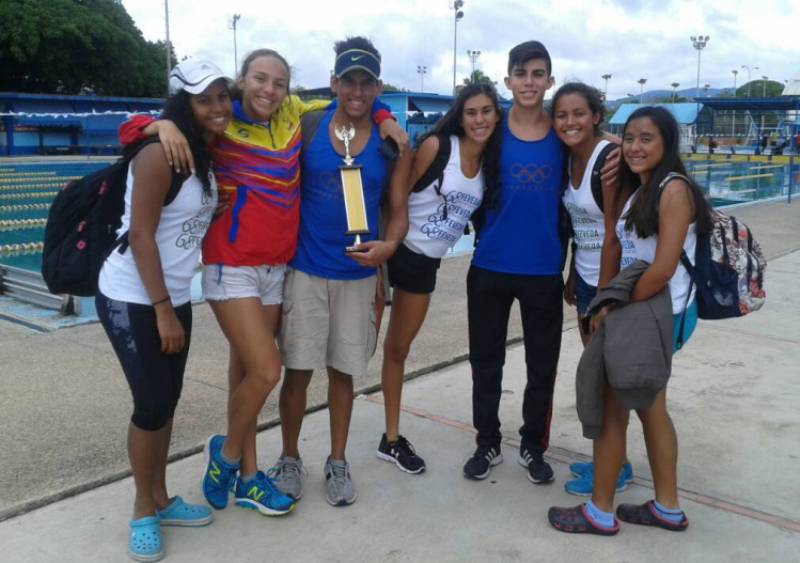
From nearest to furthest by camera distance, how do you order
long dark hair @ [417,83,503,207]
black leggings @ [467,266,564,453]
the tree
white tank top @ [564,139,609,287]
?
white tank top @ [564,139,609,287]
long dark hair @ [417,83,503,207]
black leggings @ [467,266,564,453]
the tree

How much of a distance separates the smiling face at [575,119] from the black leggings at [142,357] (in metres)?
1.85

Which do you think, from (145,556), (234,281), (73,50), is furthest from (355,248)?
(73,50)

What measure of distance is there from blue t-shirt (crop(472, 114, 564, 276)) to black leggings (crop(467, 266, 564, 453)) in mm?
71

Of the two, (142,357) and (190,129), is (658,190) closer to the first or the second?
(190,129)

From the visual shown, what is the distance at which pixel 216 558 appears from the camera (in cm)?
288

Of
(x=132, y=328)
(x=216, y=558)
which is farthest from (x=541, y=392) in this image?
(x=132, y=328)

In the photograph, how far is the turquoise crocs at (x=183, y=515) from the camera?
309cm

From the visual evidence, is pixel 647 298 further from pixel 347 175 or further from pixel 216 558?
pixel 216 558

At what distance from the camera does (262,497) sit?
322cm

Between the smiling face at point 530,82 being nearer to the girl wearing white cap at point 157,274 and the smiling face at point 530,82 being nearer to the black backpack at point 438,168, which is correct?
the black backpack at point 438,168

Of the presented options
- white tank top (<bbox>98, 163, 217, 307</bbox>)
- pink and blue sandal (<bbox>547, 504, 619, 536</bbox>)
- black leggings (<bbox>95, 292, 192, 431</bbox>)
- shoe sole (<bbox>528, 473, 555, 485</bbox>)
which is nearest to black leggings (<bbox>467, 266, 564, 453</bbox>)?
shoe sole (<bbox>528, 473, 555, 485</bbox>)

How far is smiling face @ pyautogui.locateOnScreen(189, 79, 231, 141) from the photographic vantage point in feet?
9.30

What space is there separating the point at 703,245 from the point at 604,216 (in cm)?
43

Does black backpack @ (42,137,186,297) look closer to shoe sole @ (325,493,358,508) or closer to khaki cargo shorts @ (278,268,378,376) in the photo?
khaki cargo shorts @ (278,268,378,376)
